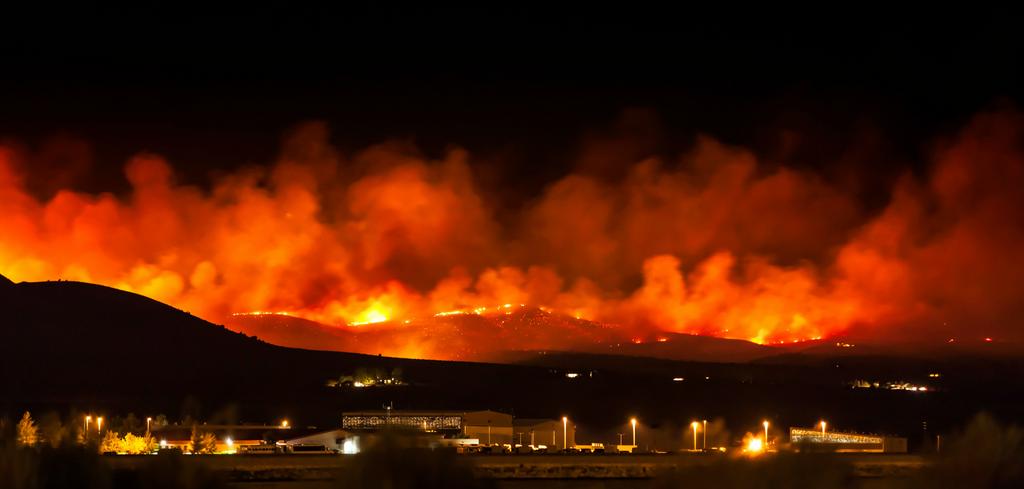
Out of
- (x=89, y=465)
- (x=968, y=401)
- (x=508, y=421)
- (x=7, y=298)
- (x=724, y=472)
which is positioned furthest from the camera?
(x=7, y=298)

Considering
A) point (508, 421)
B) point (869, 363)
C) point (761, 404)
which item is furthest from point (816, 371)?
point (508, 421)

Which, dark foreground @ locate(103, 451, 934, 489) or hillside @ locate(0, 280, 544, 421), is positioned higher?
hillside @ locate(0, 280, 544, 421)

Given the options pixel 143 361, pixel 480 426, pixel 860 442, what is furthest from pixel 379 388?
pixel 860 442

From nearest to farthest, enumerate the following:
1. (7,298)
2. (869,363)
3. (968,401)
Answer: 1. (968,401)
2. (7,298)
3. (869,363)

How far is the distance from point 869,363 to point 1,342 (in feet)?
239

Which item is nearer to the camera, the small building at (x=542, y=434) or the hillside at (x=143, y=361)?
the small building at (x=542, y=434)

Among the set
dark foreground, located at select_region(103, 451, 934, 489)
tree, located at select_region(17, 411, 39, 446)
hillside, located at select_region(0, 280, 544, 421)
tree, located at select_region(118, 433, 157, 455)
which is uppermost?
hillside, located at select_region(0, 280, 544, 421)

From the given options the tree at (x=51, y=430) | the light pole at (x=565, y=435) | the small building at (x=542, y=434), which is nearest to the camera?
the tree at (x=51, y=430)

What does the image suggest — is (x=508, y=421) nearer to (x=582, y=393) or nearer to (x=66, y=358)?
(x=582, y=393)

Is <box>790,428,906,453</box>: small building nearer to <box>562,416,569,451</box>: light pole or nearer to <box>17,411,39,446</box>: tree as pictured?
<box>562,416,569,451</box>: light pole

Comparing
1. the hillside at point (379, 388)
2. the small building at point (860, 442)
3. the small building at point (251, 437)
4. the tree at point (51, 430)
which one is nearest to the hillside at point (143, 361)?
the hillside at point (379, 388)

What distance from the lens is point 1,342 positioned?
98438 mm

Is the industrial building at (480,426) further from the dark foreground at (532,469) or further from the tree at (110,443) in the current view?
the dark foreground at (532,469)

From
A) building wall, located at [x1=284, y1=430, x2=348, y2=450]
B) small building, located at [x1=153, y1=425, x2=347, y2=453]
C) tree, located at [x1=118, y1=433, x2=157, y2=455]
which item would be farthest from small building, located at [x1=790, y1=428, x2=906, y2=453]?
tree, located at [x1=118, y1=433, x2=157, y2=455]
